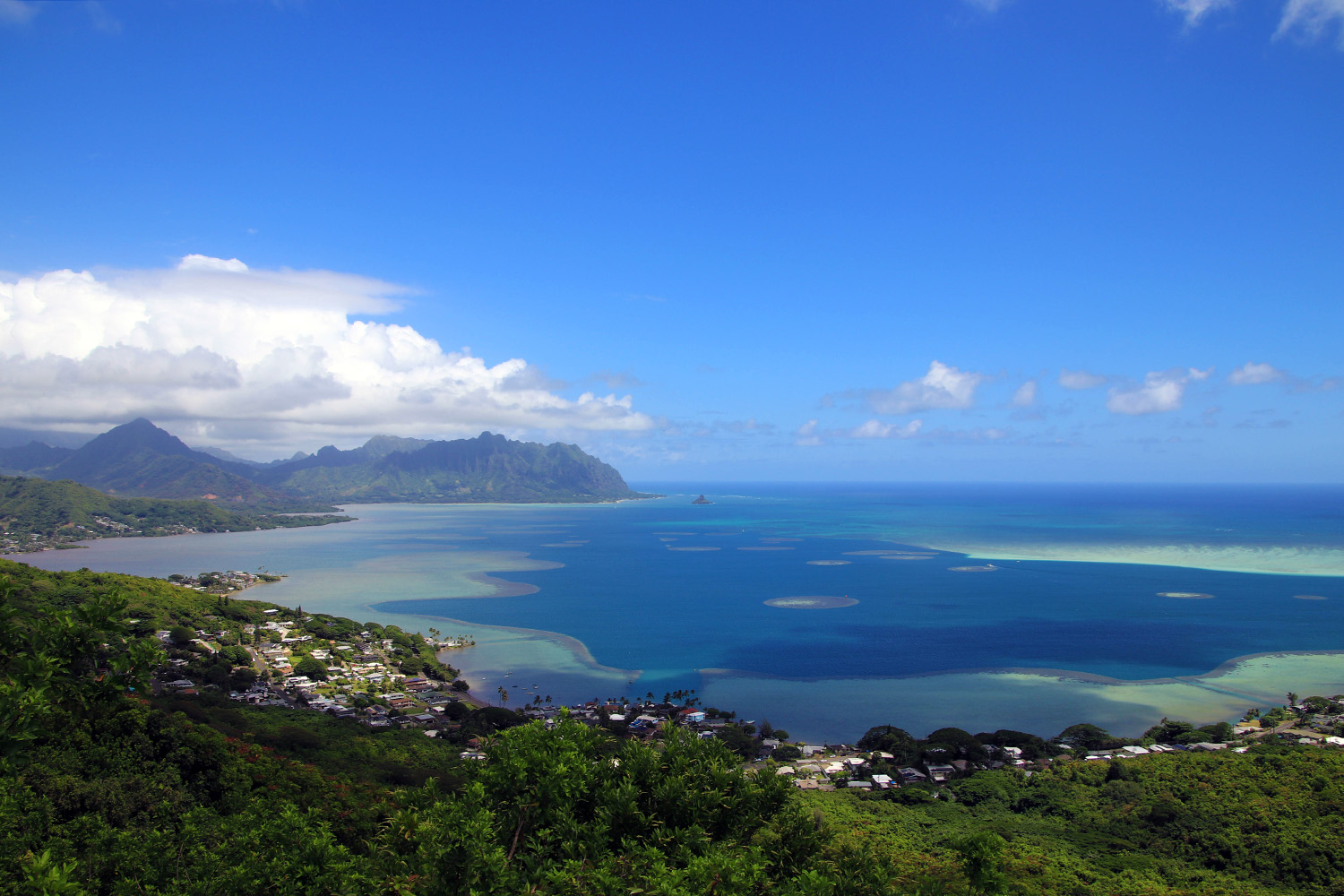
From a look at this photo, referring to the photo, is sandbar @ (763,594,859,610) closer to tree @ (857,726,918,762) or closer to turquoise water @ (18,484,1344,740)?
turquoise water @ (18,484,1344,740)

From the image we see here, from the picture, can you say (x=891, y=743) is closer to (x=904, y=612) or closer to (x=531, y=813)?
(x=531, y=813)

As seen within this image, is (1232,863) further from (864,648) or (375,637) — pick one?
(375,637)

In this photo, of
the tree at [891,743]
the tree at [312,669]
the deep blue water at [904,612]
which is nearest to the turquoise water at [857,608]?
the deep blue water at [904,612]

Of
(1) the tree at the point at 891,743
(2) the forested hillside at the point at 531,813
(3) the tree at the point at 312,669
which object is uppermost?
(2) the forested hillside at the point at 531,813

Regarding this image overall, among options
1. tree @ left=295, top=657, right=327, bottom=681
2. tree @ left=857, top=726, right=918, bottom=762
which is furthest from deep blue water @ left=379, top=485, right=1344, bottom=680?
tree @ left=295, top=657, right=327, bottom=681

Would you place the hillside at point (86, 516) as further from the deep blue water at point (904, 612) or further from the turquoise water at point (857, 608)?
the deep blue water at point (904, 612)

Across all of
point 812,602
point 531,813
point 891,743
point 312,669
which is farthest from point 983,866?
point 812,602

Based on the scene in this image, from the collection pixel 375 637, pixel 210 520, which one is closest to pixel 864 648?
pixel 375 637
